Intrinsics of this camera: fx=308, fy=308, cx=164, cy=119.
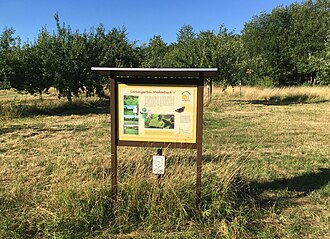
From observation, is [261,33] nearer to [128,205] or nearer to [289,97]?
[289,97]

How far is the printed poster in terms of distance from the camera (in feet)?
12.5

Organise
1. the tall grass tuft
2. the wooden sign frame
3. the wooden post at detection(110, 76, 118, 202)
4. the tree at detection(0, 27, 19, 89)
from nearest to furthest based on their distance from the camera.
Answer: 1. the tall grass tuft
2. the wooden sign frame
3. the wooden post at detection(110, 76, 118, 202)
4. the tree at detection(0, 27, 19, 89)

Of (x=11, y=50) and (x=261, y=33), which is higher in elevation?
(x=261, y=33)

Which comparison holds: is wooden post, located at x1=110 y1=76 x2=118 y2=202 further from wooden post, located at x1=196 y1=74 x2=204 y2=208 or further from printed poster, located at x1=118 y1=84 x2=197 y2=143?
wooden post, located at x1=196 y1=74 x2=204 y2=208

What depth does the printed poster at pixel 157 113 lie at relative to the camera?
381 centimetres

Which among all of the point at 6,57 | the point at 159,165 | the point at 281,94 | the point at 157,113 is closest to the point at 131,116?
the point at 157,113

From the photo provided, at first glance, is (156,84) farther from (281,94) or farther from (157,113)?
(281,94)

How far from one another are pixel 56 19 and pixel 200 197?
16151 mm

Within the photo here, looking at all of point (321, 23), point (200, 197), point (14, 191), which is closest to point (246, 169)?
point (200, 197)

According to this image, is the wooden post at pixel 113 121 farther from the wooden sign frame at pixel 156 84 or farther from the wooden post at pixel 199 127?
the wooden post at pixel 199 127

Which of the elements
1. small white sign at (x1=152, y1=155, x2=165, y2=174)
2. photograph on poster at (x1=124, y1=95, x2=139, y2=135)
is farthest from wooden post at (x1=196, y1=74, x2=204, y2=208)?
photograph on poster at (x1=124, y1=95, x2=139, y2=135)

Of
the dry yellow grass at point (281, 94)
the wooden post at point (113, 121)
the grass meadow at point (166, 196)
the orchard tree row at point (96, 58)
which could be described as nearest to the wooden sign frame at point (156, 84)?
the wooden post at point (113, 121)

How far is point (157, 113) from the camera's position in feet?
12.7

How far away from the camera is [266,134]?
9.45 metres
